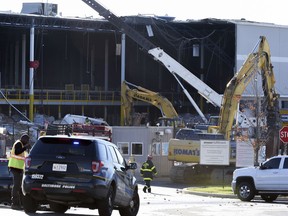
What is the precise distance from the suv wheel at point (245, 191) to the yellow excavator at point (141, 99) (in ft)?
99.0

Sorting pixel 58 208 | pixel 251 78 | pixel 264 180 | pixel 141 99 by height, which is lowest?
pixel 264 180

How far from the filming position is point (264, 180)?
1224 inches

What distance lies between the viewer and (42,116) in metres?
73.9

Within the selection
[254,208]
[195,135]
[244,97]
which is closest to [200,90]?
[244,97]

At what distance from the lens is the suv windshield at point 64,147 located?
57.7 feet

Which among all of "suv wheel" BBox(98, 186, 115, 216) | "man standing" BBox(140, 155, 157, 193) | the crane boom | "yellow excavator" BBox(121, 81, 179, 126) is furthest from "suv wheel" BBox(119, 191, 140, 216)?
"yellow excavator" BBox(121, 81, 179, 126)

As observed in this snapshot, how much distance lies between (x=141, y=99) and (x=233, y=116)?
61.4 ft

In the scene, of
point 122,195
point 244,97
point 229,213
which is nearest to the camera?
point 122,195

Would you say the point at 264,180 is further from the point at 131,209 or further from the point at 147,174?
the point at 131,209

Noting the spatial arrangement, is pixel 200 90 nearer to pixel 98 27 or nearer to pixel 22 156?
pixel 98 27

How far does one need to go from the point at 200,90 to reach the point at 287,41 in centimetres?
1767

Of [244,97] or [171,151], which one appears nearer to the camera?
[171,151]

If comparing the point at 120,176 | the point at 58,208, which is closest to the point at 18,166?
the point at 58,208

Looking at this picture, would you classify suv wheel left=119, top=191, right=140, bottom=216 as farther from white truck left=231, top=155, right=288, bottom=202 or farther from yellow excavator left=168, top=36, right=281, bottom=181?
yellow excavator left=168, top=36, right=281, bottom=181
